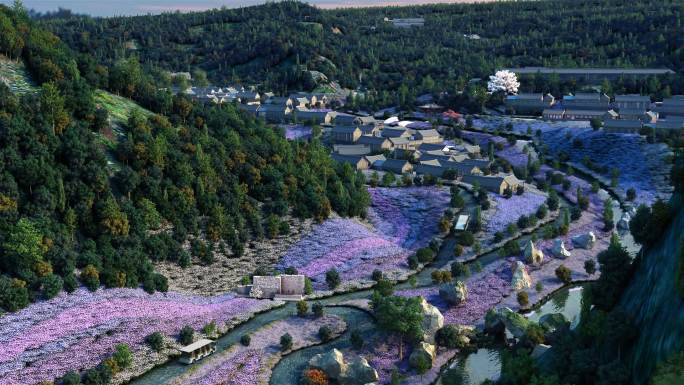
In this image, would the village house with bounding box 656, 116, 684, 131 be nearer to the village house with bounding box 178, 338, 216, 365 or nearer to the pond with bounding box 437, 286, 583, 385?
the pond with bounding box 437, 286, 583, 385

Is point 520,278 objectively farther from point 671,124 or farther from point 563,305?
point 671,124

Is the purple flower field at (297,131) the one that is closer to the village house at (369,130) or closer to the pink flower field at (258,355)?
the village house at (369,130)

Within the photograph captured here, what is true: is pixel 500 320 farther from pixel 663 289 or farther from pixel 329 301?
pixel 663 289

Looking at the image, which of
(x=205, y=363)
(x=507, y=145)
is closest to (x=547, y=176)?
(x=507, y=145)

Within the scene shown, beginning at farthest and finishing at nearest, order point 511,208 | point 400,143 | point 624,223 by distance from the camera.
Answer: point 400,143
point 511,208
point 624,223

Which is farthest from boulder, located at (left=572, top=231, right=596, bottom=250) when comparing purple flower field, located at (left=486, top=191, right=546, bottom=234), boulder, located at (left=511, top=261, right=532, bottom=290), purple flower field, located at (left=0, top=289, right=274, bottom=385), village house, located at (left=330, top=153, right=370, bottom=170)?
village house, located at (left=330, top=153, right=370, bottom=170)

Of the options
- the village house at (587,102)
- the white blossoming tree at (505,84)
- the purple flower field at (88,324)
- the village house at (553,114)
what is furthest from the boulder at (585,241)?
the white blossoming tree at (505,84)

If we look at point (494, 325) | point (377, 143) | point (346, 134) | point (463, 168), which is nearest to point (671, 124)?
point (463, 168)
